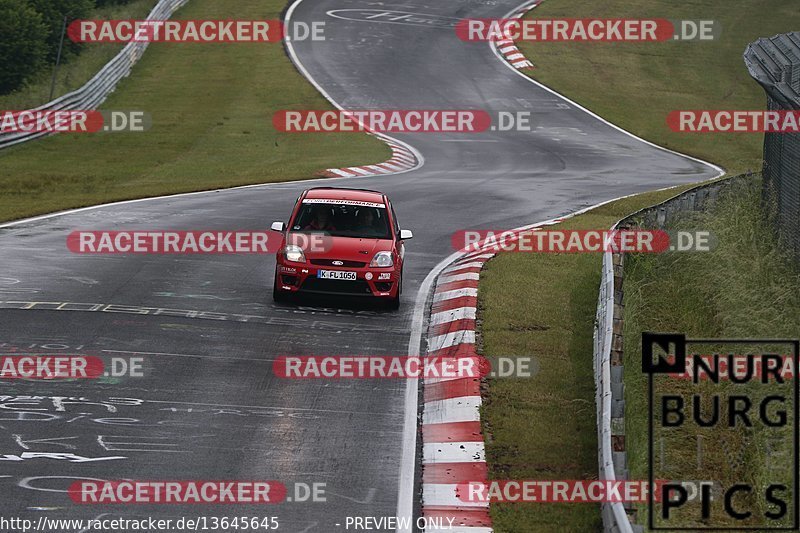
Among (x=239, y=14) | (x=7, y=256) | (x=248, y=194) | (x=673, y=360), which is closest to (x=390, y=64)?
(x=239, y=14)

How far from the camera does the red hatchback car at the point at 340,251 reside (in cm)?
1520

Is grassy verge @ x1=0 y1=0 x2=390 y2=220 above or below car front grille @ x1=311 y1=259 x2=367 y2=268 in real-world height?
above

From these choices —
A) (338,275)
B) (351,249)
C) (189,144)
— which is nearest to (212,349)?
(338,275)

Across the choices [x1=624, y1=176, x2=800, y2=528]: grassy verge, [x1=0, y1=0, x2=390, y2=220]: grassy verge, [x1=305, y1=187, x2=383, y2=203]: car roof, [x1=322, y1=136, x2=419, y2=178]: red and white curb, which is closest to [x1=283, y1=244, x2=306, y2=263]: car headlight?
[x1=305, y1=187, x2=383, y2=203]: car roof

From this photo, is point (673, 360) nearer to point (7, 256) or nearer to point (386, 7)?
point (7, 256)

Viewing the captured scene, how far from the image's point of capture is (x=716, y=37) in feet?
178

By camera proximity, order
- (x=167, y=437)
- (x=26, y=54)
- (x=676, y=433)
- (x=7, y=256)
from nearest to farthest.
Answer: (x=167, y=437) < (x=676, y=433) < (x=7, y=256) < (x=26, y=54)

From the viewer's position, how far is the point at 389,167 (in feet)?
105

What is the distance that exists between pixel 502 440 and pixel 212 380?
3.00 m

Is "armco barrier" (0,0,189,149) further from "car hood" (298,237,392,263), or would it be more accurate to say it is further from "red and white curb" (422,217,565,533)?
"red and white curb" (422,217,565,533)

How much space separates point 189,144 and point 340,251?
2065cm

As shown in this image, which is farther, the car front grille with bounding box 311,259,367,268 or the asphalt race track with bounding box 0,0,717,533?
the car front grille with bounding box 311,259,367,268

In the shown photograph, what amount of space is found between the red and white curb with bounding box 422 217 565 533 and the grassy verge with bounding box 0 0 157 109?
970 inches

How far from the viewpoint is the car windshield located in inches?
628
